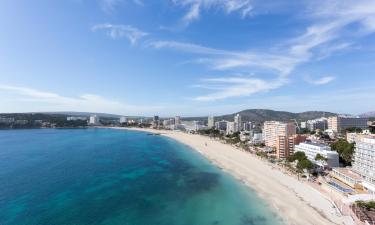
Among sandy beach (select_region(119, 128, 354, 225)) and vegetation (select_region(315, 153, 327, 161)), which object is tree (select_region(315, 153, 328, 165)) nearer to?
vegetation (select_region(315, 153, 327, 161))

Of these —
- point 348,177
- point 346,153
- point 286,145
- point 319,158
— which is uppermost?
point 286,145

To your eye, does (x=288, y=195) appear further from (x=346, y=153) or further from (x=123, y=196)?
(x=346, y=153)

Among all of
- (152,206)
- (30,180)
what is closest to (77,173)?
(30,180)

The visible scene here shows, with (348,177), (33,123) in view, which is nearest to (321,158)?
(348,177)

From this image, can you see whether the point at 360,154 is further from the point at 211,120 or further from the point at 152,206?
the point at 211,120

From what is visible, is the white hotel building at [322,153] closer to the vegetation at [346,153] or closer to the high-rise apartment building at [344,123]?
the vegetation at [346,153]

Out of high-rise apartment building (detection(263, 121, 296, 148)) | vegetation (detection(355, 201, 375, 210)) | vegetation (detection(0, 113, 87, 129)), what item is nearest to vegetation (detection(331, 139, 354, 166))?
high-rise apartment building (detection(263, 121, 296, 148))

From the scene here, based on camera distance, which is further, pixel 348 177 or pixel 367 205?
pixel 348 177
